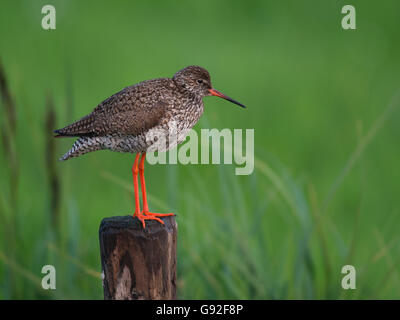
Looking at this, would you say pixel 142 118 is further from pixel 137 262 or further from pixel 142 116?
pixel 137 262

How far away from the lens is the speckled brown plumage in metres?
4.40

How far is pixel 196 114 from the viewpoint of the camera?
463 centimetres

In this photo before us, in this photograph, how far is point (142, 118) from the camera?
4.41 meters

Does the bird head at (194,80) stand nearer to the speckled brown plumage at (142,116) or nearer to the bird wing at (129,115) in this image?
the speckled brown plumage at (142,116)

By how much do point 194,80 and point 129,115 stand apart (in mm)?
571

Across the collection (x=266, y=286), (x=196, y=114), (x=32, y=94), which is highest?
(x=32, y=94)

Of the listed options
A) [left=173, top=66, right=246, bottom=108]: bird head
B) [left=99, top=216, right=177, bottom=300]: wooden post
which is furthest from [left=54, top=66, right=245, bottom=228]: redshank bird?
[left=99, top=216, right=177, bottom=300]: wooden post

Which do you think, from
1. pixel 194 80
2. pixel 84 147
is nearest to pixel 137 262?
pixel 84 147

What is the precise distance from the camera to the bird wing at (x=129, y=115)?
439 centimetres

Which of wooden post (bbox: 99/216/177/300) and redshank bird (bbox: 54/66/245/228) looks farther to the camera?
redshank bird (bbox: 54/66/245/228)

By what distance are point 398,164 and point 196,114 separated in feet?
28.5

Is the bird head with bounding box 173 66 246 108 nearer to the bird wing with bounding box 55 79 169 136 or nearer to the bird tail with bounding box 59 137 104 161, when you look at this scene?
the bird wing with bounding box 55 79 169 136
